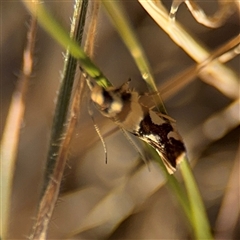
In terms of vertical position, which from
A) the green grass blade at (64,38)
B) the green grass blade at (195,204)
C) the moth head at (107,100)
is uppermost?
the green grass blade at (64,38)

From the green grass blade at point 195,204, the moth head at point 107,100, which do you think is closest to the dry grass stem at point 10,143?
the moth head at point 107,100

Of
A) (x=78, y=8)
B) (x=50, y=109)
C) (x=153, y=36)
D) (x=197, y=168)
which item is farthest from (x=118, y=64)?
(x=78, y=8)

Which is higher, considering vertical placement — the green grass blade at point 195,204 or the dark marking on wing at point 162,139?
the dark marking on wing at point 162,139

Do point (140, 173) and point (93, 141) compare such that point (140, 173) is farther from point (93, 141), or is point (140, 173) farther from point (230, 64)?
point (230, 64)

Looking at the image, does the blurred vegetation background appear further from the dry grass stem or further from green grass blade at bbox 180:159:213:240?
green grass blade at bbox 180:159:213:240

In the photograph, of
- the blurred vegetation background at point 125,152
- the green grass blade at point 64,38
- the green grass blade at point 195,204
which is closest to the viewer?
the green grass blade at point 64,38

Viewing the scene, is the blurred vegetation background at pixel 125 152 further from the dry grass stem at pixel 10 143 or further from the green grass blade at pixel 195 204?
the green grass blade at pixel 195 204

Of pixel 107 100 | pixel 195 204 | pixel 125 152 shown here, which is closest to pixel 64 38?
pixel 107 100
